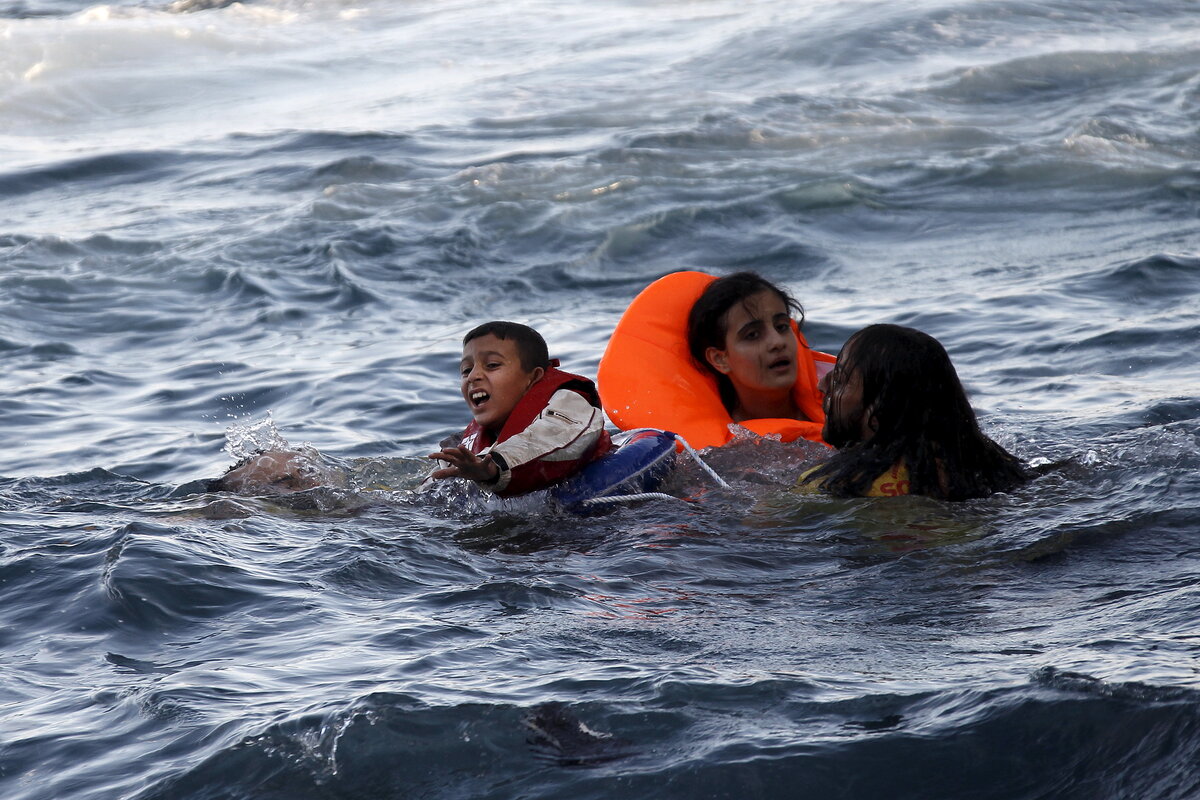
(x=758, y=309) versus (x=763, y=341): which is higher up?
(x=758, y=309)

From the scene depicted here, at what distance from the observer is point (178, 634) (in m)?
4.52

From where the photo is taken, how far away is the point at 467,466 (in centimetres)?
507

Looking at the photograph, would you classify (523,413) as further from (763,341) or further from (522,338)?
(763,341)

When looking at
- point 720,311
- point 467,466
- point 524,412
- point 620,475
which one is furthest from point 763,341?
point 467,466

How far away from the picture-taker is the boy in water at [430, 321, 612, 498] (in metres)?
5.45

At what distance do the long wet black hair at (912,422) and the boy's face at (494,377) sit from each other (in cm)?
134

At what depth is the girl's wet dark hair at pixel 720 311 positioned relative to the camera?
21.2ft

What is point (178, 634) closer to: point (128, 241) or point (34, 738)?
point (34, 738)

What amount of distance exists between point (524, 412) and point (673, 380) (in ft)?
4.07

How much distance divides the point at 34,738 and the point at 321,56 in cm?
2127

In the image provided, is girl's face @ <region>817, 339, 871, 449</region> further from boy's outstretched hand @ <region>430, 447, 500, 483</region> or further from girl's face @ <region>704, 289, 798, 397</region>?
boy's outstretched hand @ <region>430, 447, 500, 483</region>

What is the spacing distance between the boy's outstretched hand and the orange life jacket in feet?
4.50

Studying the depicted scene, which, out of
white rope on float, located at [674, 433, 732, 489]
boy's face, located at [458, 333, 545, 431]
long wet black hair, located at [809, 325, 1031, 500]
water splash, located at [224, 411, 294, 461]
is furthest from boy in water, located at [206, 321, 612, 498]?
water splash, located at [224, 411, 294, 461]

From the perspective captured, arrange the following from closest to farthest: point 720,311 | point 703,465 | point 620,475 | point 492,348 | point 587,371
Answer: point 620,475, point 492,348, point 703,465, point 720,311, point 587,371
